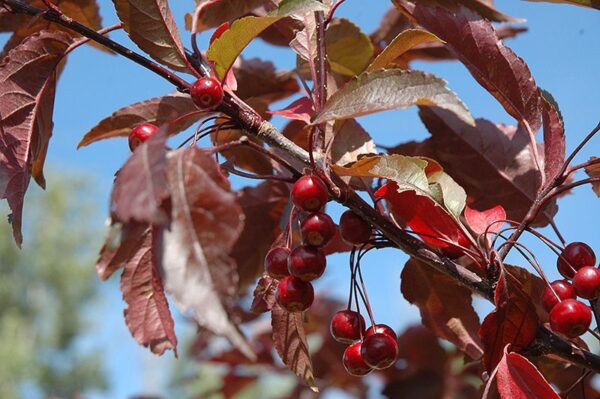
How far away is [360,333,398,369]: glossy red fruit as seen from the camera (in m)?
0.90

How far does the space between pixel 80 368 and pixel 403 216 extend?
18.7 metres

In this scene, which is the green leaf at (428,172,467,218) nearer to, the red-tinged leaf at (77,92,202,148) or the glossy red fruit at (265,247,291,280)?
the glossy red fruit at (265,247,291,280)

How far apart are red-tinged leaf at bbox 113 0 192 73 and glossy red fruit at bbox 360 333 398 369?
43cm

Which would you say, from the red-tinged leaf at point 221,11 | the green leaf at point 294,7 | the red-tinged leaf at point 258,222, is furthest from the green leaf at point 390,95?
the red-tinged leaf at point 258,222

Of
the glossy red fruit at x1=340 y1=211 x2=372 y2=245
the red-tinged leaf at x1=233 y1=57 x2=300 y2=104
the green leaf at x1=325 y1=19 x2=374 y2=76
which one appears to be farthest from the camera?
the red-tinged leaf at x1=233 y1=57 x2=300 y2=104

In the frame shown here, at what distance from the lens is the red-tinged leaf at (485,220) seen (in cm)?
95

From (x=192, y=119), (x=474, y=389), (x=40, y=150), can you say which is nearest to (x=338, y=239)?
(x=192, y=119)

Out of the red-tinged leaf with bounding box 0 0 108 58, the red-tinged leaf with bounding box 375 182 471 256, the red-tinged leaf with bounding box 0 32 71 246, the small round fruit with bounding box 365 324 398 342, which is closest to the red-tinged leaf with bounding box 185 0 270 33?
the red-tinged leaf with bounding box 0 0 108 58

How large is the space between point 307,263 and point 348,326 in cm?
16

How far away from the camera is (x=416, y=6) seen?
0.97m

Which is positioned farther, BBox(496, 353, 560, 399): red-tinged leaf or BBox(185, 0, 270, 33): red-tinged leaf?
BBox(185, 0, 270, 33): red-tinged leaf

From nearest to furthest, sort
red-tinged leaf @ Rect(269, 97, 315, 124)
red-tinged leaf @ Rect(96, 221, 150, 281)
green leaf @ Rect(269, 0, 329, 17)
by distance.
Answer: red-tinged leaf @ Rect(96, 221, 150, 281) < green leaf @ Rect(269, 0, 329, 17) < red-tinged leaf @ Rect(269, 97, 315, 124)

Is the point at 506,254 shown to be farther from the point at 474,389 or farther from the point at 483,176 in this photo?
the point at 474,389

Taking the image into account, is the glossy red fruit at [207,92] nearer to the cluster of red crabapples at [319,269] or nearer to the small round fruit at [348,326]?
the cluster of red crabapples at [319,269]
